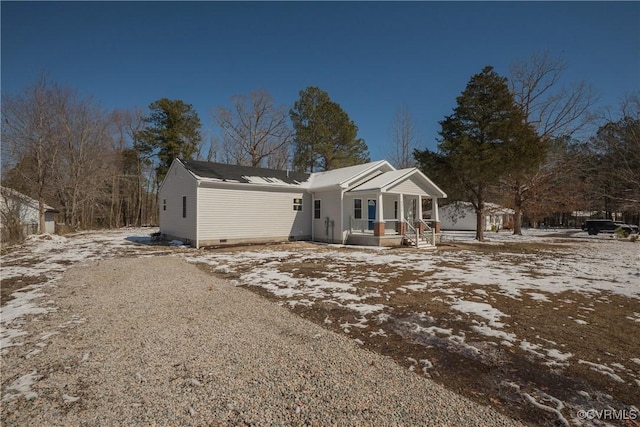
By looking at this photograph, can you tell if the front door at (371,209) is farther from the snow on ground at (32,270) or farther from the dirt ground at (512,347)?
the snow on ground at (32,270)

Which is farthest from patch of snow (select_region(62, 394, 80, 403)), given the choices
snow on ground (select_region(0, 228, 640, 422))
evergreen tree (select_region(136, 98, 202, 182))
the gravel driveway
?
evergreen tree (select_region(136, 98, 202, 182))

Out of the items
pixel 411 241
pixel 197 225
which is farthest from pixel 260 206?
pixel 411 241

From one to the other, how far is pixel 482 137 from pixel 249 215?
14.9 metres

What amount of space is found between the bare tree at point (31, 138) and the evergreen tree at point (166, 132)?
9.00m

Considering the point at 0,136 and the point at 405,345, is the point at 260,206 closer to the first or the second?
the point at 405,345

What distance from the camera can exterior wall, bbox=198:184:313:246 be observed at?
1469 cm

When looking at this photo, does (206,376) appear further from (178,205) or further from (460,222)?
(460,222)

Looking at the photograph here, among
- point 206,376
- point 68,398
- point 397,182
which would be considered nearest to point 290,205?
point 397,182

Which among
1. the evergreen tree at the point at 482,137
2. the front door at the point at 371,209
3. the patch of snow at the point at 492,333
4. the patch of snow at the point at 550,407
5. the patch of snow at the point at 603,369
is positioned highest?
the evergreen tree at the point at 482,137

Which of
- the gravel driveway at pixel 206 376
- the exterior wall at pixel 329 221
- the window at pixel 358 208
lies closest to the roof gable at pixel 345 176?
the exterior wall at pixel 329 221

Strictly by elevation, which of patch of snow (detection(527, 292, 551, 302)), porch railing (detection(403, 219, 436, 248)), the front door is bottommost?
patch of snow (detection(527, 292, 551, 302))

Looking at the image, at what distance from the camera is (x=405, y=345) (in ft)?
12.7

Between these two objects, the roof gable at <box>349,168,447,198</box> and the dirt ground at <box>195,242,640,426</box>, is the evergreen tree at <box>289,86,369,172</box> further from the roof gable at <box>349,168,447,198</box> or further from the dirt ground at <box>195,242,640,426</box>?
the dirt ground at <box>195,242,640,426</box>

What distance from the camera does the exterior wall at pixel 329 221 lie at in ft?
53.0
